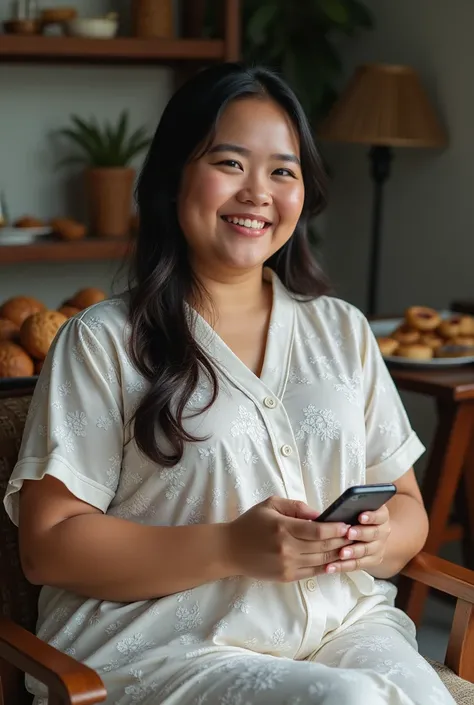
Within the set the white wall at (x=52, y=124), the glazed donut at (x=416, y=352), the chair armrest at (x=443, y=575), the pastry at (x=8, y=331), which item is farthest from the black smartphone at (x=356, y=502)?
the white wall at (x=52, y=124)

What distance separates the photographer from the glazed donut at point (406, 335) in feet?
8.79

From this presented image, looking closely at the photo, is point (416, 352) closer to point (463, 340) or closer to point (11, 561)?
point (463, 340)

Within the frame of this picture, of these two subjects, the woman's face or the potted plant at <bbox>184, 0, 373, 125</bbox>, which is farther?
the potted plant at <bbox>184, 0, 373, 125</bbox>

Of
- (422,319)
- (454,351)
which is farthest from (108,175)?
(454,351)

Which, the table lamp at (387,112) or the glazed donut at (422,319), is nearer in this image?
the glazed donut at (422,319)

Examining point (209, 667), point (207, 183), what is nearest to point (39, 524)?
point (209, 667)

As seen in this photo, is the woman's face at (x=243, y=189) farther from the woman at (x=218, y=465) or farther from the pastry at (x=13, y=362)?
the pastry at (x=13, y=362)

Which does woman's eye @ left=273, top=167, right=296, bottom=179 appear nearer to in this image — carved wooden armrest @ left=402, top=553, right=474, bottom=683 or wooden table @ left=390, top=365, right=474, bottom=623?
carved wooden armrest @ left=402, top=553, right=474, bottom=683

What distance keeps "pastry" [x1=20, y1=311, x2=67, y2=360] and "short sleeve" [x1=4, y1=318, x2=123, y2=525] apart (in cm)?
35

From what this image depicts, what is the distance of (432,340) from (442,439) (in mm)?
235

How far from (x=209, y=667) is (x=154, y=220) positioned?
2.26 feet

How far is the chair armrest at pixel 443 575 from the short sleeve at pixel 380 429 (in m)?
0.14

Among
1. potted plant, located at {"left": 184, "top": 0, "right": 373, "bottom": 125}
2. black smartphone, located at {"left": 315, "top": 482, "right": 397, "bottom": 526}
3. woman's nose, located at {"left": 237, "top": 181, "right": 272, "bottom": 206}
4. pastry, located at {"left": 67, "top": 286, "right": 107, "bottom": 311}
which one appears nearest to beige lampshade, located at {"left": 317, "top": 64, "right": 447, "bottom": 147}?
potted plant, located at {"left": 184, "top": 0, "right": 373, "bottom": 125}

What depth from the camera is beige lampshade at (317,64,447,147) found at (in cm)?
354
